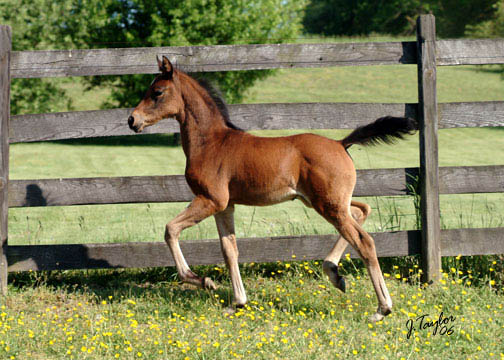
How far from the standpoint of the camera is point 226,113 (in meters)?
5.14

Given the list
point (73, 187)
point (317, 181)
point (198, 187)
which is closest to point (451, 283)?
point (317, 181)

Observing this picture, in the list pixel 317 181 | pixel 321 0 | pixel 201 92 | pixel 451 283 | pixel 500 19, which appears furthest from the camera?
pixel 321 0

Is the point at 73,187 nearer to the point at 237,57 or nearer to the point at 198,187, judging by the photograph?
the point at 198,187

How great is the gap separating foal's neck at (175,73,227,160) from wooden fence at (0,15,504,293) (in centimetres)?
71

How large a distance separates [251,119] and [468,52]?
7.45 ft

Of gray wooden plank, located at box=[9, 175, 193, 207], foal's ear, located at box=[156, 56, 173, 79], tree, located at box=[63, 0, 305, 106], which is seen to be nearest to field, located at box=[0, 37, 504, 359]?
gray wooden plank, located at box=[9, 175, 193, 207]

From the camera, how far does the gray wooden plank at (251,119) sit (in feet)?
18.7

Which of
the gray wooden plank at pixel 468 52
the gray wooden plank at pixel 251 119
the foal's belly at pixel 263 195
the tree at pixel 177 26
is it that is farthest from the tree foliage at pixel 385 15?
the foal's belly at pixel 263 195

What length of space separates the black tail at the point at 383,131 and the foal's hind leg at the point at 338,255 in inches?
23.2

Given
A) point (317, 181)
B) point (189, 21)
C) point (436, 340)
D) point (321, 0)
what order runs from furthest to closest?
1. point (321, 0)
2. point (189, 21)
3. point (317, 181)
4. point (436, 340)

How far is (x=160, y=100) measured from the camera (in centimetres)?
479

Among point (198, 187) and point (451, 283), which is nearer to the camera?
point (198, 187)

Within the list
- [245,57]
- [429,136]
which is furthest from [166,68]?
[429,136]

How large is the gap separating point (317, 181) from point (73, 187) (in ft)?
8.53
